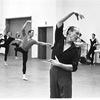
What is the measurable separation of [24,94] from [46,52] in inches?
431

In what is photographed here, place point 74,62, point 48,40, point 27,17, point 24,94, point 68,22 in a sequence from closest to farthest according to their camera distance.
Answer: point 74,62, point 24,94, point 68,22, point 48,40, point 27,17

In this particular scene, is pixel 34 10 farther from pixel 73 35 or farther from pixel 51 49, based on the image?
pixel 73 35

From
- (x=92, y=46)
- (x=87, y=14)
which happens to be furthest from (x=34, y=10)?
(x=92, y=46)

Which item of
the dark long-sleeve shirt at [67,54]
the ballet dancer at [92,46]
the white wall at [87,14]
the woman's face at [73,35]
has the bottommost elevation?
the ballet dancer at [92,46]

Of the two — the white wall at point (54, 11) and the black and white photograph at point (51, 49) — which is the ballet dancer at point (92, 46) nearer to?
the black and white photograph at point (51, 49)

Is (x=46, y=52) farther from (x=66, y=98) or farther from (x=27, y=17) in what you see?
(x=66, y=98)

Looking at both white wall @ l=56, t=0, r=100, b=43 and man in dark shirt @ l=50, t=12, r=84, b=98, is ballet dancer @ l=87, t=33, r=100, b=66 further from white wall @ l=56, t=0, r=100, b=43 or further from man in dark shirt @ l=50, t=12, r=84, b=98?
man in dark shirt @ l=50, t=12, r=84, b=98

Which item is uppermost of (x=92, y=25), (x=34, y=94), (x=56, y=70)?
(x=92, y=25)

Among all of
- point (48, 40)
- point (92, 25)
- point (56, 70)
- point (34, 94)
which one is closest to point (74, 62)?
point (56, 70)

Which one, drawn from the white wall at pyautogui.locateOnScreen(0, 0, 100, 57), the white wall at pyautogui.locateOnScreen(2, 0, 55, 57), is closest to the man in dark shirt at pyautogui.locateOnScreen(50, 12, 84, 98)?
the white wall at pyautogui.locateOnScreen(0, 0, 100, 57)

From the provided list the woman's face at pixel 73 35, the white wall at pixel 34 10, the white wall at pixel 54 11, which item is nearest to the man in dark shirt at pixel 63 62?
the woman's face at pixel 73 35

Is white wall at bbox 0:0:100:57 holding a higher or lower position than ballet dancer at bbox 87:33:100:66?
higher

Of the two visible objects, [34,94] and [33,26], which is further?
[33,26]

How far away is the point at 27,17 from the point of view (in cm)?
1817
